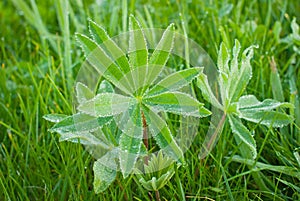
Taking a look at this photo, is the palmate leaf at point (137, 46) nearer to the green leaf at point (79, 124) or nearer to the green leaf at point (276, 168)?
the green leaf at point (79, 124)

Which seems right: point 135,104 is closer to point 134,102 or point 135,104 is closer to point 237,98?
point 134,102

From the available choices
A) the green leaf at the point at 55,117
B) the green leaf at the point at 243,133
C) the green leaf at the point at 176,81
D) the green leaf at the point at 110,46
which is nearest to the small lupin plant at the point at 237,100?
the green leaf at the point at 243,133

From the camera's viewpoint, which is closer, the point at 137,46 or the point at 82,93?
the point at 137,46

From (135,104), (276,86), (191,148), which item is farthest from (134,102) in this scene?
(276,86)

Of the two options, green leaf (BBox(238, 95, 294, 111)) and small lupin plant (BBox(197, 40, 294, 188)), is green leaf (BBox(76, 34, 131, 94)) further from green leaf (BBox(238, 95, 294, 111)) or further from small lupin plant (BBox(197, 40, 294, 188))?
green leaf (BBox(238, 95, 294, 111))

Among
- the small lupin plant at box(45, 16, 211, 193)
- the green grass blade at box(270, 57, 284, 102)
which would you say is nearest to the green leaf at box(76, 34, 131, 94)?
the small lupin plant at box(45, 16, 211, 193)

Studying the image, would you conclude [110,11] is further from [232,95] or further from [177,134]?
[232,95]

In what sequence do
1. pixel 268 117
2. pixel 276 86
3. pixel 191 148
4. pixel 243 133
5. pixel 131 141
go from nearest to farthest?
pixel 131 141
pixel 243 133
pixel 268 117
pixel 191 148
pixel 276 86
